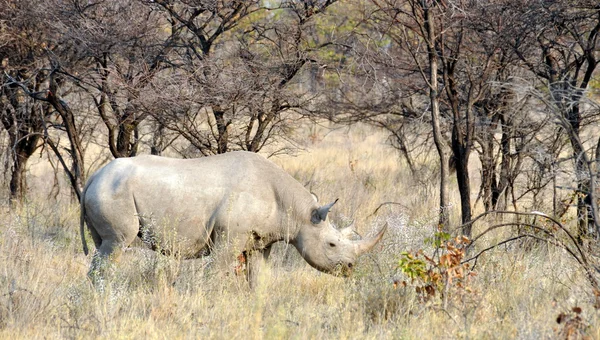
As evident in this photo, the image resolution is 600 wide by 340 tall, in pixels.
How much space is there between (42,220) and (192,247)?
378cm

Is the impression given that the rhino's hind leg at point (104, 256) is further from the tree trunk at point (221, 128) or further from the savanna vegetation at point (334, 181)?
the tree trunk at point (221, 128)

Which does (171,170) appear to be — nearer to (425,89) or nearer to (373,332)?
(373,332)

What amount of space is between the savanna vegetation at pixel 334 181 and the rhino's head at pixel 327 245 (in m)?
0.13

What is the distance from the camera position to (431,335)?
17.9ft

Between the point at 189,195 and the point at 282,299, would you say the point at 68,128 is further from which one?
the point at 282,299

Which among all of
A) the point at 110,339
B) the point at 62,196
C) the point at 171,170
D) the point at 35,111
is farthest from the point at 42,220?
the point at 110,339

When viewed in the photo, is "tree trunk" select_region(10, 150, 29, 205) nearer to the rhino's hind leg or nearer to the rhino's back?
the rhino's back

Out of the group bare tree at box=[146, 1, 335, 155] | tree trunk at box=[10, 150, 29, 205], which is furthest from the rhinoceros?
tree trunk at box=[10, 150, 29, 205]

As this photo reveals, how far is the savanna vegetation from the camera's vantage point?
5.80 metres

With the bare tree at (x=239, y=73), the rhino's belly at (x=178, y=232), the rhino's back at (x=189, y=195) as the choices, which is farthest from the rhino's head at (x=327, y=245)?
the bare tree at (x=239, y=73)

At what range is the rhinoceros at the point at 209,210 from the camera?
25.8 feet

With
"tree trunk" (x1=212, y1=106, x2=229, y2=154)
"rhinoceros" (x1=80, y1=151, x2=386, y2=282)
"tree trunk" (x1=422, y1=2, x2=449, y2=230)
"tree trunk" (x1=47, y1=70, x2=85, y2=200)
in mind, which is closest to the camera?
"rhinoceros" (x1=80, y1=151, x2=386, y2=282)

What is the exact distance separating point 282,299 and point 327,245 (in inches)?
60.2

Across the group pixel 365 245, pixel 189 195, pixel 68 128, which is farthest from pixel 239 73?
pixel 365 245
